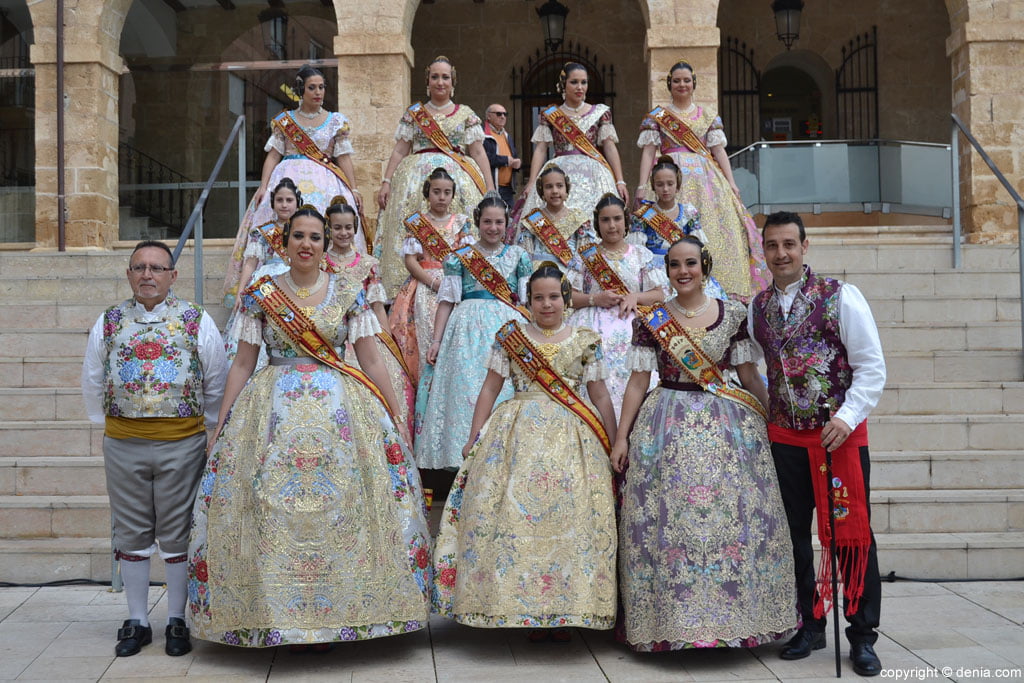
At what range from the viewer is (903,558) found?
5566 millimetres

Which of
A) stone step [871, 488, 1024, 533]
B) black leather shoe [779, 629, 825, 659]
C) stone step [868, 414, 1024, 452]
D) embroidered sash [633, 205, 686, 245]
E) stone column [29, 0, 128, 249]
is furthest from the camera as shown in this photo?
stone column [29, 0, 128, 249]

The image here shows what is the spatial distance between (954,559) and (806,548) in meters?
1.48

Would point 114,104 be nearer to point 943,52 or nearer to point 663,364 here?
point 663,364

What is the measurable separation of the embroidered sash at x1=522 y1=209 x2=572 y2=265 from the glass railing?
481 centimetres

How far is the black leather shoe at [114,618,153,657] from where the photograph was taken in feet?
14.8

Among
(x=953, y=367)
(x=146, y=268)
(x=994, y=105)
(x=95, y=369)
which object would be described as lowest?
(x=953, y=367)

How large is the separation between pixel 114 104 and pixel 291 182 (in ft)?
17.0

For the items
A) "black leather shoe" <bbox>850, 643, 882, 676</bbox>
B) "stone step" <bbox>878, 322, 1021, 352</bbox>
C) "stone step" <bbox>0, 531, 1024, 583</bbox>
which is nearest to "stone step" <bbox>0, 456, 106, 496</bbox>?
"stone step" <bbox>0, 531, 1024, 583</bbox>

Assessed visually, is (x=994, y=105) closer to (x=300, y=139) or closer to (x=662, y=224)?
(x=662, y=224)

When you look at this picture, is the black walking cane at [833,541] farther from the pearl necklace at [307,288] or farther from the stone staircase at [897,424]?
the pearl necklace at [307,288]

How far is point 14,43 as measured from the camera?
12.7 m

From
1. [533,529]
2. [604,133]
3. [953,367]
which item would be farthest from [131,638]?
[953,367]

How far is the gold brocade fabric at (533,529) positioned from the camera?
4.30 metres

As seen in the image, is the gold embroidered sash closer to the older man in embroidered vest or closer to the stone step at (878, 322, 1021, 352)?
the stone step at (878, 322, 1021, 352)
